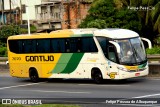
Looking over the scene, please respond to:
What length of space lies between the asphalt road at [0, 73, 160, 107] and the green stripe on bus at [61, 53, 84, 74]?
2.42 ft

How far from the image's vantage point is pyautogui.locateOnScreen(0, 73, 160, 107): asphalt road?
1877cm

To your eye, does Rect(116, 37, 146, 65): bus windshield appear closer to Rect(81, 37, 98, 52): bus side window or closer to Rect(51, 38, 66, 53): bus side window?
Rect(81, 37, 98, 52): bus side window

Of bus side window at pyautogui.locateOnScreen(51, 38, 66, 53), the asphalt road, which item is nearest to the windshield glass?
the asphalt road

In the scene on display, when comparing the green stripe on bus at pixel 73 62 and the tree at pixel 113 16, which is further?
the tree at pixel 113 16

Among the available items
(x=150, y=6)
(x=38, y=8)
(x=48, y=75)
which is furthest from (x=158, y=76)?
(x=38, y=8)

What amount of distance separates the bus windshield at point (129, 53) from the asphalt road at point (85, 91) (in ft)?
3.54

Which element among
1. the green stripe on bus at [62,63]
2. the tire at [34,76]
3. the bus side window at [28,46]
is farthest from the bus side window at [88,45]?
the tire at [34,76]

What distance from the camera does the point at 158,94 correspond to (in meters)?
19.8

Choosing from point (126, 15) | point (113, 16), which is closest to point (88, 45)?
point (113, 16)

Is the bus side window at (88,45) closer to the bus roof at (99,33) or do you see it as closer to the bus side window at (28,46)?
the bus roof at (99,33)

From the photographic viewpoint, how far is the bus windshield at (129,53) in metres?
24.8

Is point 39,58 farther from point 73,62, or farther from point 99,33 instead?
point 99,33

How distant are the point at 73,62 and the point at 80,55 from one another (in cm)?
69

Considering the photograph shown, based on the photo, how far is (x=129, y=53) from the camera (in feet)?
81.7
